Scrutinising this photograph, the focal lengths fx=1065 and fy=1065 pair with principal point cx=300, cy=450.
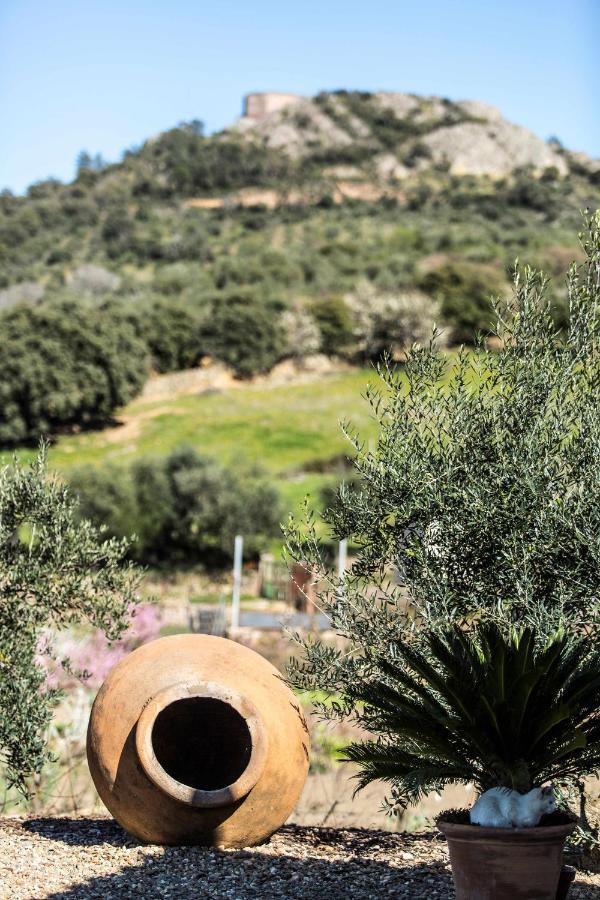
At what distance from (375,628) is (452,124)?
17701 cm

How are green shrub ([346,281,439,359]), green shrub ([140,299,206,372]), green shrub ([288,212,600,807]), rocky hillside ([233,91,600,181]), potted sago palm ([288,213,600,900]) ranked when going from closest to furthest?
potted sago palm ([288,213,600,900]) < green shrub ([288,212,600,807]) < green shrub ([140,299,206,372]) < green shrub ([346,281,439,359]) < rocky hillside ([233,91,600,181])

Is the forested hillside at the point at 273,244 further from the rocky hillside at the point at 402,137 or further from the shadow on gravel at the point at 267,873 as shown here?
the shadow on gravel at the point at 267,873

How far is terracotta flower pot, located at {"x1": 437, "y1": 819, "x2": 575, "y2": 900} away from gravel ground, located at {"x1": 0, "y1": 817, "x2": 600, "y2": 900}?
1.17 m

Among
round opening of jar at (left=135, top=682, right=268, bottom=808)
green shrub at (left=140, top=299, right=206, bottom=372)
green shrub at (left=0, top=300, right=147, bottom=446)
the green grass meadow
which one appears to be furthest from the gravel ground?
green shrub at (left=140, top=299, right=206, bottom=372)

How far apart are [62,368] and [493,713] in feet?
162

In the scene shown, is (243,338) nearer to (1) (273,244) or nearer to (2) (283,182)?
(1) (273,244)

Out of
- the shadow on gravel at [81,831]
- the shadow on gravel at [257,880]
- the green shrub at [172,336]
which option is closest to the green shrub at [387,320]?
the green shrub at [172,336]

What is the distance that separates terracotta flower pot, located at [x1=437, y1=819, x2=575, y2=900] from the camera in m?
5.35

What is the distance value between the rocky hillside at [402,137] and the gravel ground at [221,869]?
447ft

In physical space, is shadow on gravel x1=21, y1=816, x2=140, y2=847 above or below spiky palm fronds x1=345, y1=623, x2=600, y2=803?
below

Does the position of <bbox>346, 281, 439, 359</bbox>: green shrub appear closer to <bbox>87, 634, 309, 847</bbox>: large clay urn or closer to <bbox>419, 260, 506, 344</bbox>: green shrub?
<bbox>419, 260, 506, 344</bbox>: green shrub

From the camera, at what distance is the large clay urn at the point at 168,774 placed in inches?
276

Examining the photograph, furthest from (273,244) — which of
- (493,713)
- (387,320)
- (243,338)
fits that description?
(493,713)

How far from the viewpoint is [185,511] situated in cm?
3550
